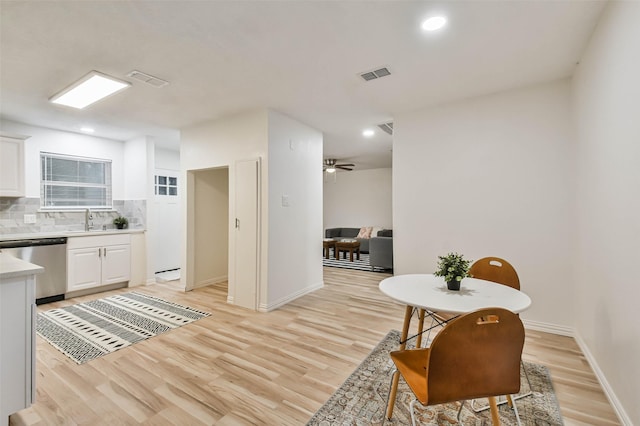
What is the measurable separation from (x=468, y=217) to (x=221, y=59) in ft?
10.1

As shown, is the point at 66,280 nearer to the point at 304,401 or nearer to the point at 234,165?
the point at 234,165

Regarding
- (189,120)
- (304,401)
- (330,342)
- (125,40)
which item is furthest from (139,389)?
(189,120)

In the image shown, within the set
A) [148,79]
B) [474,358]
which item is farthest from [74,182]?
[474,358]

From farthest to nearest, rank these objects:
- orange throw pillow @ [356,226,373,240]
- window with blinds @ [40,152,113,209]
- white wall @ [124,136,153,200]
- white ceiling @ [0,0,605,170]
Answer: orange throw pillow @ [356,226,373,240]
white wall @ [124,136,153,200]
window with blinds @ [40,152,113,209]
white ceiling @ [0,0,605,170]

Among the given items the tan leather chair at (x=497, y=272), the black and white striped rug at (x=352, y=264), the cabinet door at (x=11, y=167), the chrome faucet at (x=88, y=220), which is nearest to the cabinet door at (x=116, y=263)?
the chrome faucet at (x=88, y=220)

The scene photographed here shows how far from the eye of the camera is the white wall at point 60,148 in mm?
4312

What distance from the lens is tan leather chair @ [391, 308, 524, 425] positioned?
46.8 inches

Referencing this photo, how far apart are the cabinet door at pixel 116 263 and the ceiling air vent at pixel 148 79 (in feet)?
9.74

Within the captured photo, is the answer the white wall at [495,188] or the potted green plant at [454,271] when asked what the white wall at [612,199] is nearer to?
the white wall at [495,188]

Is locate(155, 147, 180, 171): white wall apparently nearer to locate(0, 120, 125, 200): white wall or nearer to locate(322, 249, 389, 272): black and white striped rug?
locate(0, 120, 125, 200): white wall

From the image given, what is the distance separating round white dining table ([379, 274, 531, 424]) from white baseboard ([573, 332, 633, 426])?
85cm

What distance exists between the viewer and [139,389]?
6.73ft

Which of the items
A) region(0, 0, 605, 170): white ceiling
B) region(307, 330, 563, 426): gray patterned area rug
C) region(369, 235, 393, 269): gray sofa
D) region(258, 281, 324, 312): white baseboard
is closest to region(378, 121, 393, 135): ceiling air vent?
region(0, 0, 605, 170): white ceiling

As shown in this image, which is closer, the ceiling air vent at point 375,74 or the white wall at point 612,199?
the white wall at point 612,199
